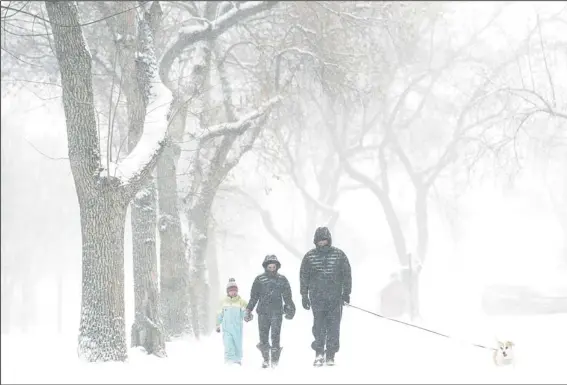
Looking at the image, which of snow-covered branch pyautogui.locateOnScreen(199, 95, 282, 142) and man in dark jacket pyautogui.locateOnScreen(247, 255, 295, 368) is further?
snow-covered branch pyautogui.locateOnScreen(199, 95, 282, 142)

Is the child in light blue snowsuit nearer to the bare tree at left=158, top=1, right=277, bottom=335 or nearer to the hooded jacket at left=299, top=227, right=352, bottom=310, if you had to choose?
the hooded jacket at left=299, top=227, right=352, bottom=310

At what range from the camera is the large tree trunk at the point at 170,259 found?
13891 mm

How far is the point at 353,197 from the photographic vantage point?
2164 inches

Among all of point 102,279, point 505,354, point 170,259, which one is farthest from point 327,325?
point 170,259

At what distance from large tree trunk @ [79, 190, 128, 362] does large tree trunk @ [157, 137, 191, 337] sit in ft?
16.0

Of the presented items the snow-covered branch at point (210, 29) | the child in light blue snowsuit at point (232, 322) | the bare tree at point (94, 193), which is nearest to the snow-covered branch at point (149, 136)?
the bare tree at point (94, 193)

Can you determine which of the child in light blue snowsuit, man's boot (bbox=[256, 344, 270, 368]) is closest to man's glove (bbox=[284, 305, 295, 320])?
man's boot (bbox=[256, 344, 270, 368])

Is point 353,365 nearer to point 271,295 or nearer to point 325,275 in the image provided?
point 325,275

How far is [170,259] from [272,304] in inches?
192

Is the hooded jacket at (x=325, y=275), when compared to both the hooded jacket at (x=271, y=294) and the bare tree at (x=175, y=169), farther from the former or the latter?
the bare tree at (x=175, y=169)

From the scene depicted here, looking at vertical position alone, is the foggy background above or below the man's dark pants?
above

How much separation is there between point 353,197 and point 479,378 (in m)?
47.7

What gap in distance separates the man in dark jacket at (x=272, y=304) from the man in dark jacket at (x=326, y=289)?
1.88 ft

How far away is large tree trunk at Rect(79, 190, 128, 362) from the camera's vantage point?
342 inches
